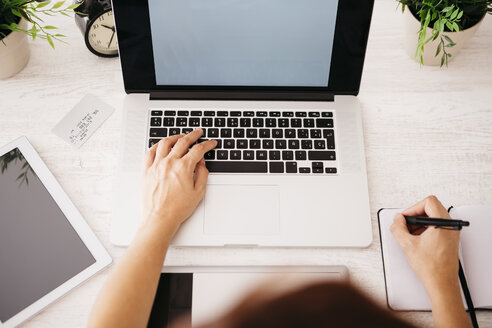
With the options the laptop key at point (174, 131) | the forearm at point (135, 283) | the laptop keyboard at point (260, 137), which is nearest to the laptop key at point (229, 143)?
the laptop keyboard at point (260, 137)

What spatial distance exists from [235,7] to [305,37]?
0.15m

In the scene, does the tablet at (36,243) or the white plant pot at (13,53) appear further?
the white plant pot at (13,53)

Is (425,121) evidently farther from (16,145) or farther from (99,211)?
(16,145)

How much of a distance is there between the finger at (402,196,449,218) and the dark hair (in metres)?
0.25

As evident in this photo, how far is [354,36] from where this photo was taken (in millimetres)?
807

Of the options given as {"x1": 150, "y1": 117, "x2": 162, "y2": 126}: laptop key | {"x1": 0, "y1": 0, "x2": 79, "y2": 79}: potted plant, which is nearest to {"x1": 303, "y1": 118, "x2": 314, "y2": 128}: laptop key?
{"x1": 150, "y1": 117, "x2": 162, "y2": 126}: laptop key

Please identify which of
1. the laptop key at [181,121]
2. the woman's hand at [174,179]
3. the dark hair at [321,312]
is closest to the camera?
the dark hair at [321,312]

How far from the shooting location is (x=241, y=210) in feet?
2.65

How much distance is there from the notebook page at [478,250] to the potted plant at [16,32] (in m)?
0.89

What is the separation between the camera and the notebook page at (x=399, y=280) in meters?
0.76

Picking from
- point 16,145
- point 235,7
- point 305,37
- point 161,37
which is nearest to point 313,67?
point 305,37

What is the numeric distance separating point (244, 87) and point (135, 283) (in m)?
0.44

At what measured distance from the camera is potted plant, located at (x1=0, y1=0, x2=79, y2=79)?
83 cm

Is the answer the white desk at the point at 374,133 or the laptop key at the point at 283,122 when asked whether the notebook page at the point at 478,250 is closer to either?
the white desk at the point at 374,133
